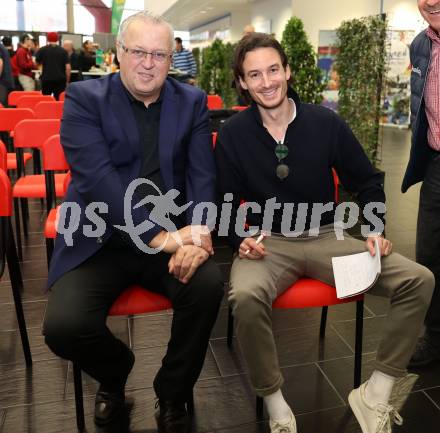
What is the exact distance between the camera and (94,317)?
65.3 inches

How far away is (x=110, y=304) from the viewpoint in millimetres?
1741

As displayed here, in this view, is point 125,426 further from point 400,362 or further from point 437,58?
point 437,58

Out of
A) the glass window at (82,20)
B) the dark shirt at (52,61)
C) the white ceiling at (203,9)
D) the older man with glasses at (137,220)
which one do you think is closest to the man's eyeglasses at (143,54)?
the older man with glasses at (137,220)

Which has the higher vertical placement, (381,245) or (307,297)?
(381,245)

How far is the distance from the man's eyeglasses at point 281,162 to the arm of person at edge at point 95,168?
37 cm

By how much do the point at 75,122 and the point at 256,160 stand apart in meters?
0.69

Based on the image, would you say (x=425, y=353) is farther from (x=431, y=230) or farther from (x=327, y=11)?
(x=327, y=11)

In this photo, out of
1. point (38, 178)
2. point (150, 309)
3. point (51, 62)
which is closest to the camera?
point (150, 309)

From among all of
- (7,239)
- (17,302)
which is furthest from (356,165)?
(17,302)

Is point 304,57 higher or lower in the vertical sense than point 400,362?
higher

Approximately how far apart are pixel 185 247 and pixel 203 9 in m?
17.8

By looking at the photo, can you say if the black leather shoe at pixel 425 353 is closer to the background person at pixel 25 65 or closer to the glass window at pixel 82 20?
the background person at pixel 25 65

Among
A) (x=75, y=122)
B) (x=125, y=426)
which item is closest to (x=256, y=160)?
(x=75, y=122)

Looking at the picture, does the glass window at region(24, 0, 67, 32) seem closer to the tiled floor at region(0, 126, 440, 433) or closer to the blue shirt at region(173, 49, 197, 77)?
the blue shirt at region(173, 49, 197, 77)
